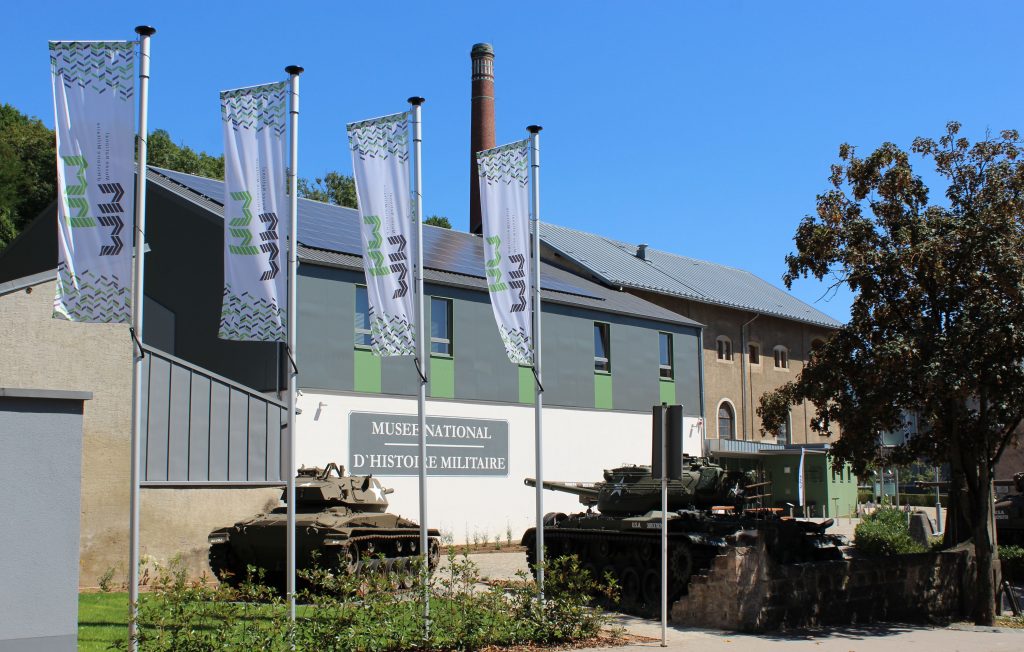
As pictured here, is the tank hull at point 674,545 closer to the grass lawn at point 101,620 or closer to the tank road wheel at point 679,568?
the tank road wheel at point 679,568

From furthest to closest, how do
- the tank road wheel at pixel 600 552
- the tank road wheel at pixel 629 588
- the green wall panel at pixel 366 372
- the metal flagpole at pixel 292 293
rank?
the green wall panel at pixel 366 372 < the tank road wheel at pixel 600 552 < the tank road wheel at pixel 629 588 < the metal flagpole at pixel 292 293

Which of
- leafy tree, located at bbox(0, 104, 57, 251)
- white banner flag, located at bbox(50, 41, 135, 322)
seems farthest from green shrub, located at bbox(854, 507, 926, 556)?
leafy tree, located at bbox(0, 104, 57, 251)

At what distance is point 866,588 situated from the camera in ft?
48.5

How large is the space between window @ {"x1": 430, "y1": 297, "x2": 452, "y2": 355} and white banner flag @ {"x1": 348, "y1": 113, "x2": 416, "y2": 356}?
14.7 metres

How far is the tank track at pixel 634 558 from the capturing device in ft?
51.1

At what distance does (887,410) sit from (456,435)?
550 inches

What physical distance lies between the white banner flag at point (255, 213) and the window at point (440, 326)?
15.8m

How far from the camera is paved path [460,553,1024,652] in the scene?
12031 millimetres

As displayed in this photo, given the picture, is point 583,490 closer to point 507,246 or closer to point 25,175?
point 507,246

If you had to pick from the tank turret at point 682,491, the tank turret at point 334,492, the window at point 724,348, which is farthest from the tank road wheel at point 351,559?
the window at point 724,348

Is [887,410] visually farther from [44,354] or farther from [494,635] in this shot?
[44,354]

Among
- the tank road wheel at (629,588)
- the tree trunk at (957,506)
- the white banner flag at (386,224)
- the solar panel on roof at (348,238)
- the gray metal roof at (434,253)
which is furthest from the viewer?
the solar panel on roof at (348,238)

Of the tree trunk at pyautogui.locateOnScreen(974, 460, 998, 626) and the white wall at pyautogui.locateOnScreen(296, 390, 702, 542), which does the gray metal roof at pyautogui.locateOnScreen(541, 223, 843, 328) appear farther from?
the tree trunk at pyautogui.locateOnScreen(974, 460, 998, 626)

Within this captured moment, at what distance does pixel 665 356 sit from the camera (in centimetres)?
3378
